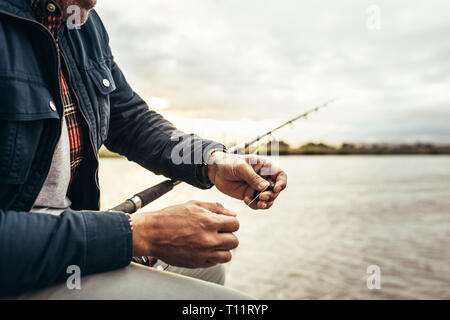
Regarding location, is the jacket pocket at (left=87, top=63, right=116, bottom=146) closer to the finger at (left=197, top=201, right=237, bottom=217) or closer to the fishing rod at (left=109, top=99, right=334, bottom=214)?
the fishing rod at (left=109, top=99, right=334, bottom=214)

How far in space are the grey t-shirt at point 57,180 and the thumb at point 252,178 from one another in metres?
0.79

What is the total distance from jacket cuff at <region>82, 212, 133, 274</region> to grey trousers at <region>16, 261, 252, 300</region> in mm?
42

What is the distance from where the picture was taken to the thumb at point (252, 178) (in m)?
1.77

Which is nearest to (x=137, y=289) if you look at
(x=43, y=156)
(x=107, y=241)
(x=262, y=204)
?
(x=107, y=241)

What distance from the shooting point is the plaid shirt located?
59.7 inches

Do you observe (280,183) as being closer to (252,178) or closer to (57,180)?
(252,178)

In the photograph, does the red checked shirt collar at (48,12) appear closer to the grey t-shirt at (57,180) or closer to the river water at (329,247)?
the grey t-shirt at (57,180)

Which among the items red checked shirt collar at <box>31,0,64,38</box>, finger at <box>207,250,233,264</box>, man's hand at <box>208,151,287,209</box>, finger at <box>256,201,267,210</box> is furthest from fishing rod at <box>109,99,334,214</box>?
red checked shirt collar at <box>31,0,64,38</box>

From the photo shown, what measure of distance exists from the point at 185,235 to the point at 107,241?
26 cm

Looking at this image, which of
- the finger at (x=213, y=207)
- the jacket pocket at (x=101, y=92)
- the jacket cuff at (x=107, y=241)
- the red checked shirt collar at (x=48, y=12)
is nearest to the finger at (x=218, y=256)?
the finger at (x=213, y=207)
